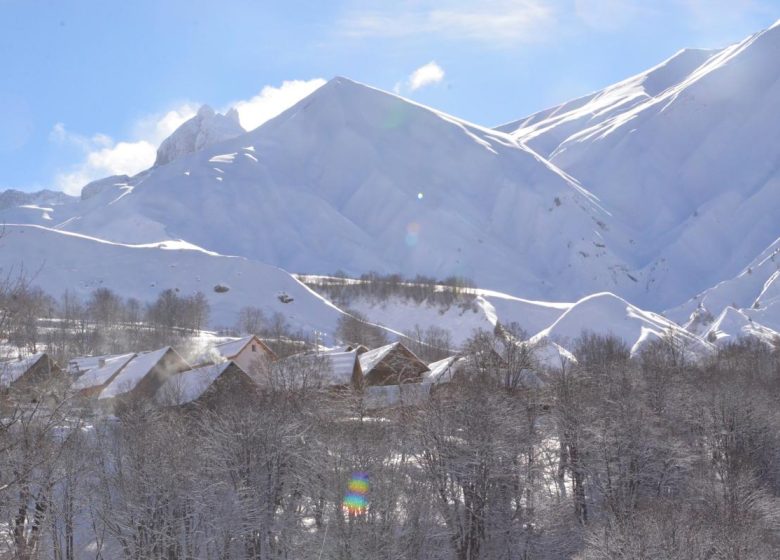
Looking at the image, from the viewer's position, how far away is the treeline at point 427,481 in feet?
90.9

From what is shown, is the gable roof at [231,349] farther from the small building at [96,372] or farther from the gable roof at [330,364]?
the gable roof at [330,364]

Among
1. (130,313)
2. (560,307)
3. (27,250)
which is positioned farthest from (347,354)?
(560,307)

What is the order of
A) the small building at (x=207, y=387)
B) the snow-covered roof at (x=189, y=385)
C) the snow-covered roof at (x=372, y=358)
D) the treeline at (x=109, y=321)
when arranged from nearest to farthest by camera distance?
the small building at (x=207, y=387) → the snow-covered roof at (x=189, y=385) → the snow-covered roof at (x=372, y=358) → the treeline at (x=109, y=321)

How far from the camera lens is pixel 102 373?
Answer: 51875 millimetres

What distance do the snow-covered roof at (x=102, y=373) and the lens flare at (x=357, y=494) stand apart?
24168 mm

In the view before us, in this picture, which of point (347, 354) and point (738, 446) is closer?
point (738, 446)

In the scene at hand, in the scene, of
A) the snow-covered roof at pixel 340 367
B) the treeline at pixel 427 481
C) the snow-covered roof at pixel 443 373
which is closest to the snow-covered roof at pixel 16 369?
the treeline at pixel 427 481

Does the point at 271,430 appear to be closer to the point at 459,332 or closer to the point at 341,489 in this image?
the point at 341,489

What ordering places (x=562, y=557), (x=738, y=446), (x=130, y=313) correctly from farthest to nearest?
(x=130, y=313) → (x=738, y=446) → (x=562, y=557)

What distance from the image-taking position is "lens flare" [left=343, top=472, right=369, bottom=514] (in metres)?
28.4

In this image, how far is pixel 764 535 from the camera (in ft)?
103

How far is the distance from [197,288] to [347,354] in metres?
64.0

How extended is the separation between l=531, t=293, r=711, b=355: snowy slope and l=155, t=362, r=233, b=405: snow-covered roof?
59.6 metres

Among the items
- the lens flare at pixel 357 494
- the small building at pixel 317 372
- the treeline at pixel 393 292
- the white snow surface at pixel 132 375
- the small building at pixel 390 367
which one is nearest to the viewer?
the lens flare at pixel 357 494
